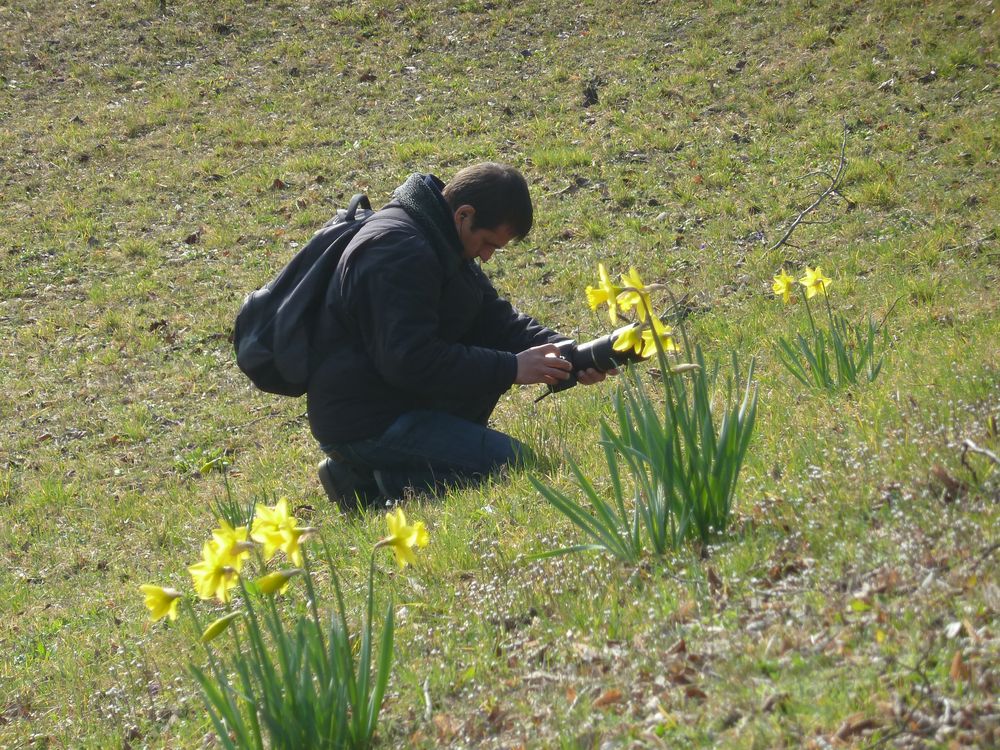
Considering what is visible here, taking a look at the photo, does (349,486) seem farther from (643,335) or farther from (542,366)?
(643,335)

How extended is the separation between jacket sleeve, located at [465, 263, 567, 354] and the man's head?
23.0 inches

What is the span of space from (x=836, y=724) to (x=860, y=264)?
550 cm

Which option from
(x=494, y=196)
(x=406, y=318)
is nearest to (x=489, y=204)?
(x=494, y=196)

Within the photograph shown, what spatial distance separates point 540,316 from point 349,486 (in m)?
3.24

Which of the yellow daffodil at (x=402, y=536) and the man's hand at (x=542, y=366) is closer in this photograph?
the yellow daffodil at (x=402, y=536)

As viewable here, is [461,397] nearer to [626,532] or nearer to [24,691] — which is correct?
[626,532]

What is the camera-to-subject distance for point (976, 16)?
10539mm

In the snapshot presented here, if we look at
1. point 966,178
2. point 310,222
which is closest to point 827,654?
point 966,178

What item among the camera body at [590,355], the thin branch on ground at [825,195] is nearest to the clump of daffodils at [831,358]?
the camera body at [590,355]

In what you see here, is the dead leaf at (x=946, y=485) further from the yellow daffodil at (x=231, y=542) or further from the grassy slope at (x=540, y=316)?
the yellow daffodil at (x=231, y=542)

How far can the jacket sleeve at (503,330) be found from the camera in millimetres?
4980

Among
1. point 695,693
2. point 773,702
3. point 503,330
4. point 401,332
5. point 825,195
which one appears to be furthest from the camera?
point 825,195

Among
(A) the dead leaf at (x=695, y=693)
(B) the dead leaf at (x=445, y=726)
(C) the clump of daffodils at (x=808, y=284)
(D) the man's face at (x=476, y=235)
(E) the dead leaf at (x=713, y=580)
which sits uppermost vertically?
(D) the man's face at (x=476, y=235)

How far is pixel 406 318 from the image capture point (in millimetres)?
4211
